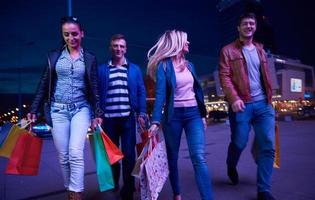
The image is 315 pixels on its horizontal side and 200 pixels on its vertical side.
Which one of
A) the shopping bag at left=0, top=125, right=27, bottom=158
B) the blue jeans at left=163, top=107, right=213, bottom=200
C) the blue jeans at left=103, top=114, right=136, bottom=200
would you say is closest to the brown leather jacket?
the blue jeans at left=163, top=107, right=213, bottom=200

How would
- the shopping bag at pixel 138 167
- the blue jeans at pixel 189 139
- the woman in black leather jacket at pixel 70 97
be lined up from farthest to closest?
the woman in black leather jacket at pixel 70 97 < the blue jeans at pixel 189 139 < the shopping bag at pixel 138 167

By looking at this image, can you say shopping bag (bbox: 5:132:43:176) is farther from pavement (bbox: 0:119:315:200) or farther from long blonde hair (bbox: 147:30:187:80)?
long blonde hair (bbox: 147:30:187:80)

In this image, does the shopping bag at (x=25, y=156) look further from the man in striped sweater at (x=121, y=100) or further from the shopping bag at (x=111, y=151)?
the man in striped sweater at (x=121, y=100)

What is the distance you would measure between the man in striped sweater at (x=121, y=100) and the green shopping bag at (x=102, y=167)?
25.1 inches

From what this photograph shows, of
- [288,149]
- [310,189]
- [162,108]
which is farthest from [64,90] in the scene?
[288,149]

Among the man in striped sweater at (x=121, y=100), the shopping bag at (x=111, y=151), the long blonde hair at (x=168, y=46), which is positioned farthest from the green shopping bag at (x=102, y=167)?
the long blonde hair at (x=168, y=46)

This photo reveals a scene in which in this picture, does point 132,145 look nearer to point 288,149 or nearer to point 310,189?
point 310,189

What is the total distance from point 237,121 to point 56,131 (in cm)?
216

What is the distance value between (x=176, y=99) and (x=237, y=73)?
934 mm

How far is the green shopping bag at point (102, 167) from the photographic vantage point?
3.67 metres

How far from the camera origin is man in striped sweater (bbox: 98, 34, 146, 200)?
4.44 m

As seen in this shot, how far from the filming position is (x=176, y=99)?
3.87 m

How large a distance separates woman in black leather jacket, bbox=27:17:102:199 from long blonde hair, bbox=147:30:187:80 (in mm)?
711

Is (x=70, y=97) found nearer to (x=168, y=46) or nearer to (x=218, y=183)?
(x=168, y=46)
